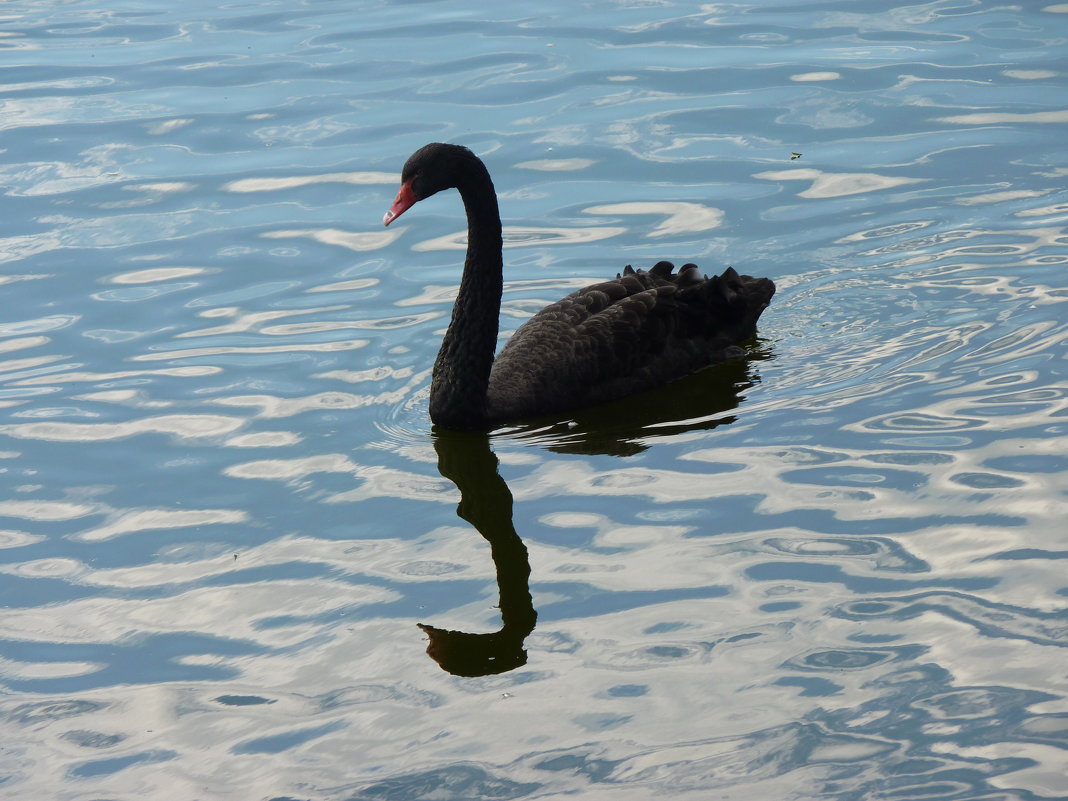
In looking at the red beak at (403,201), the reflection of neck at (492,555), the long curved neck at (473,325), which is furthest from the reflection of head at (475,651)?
the red beak at (403,201)

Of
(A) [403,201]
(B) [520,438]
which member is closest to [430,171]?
(A) [403,201]

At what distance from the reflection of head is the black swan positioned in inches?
81.4

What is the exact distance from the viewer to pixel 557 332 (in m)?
8.03

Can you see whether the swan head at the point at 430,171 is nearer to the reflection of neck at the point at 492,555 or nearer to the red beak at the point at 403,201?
the red beak at the point at 403,201

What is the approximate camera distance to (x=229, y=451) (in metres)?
7.41

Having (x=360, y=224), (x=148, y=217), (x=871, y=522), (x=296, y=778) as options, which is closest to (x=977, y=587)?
(x=871, y=522)

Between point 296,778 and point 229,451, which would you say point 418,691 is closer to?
point 296,778

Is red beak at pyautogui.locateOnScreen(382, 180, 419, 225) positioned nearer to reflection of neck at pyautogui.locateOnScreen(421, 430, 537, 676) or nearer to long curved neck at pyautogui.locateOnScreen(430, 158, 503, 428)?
long curved neck at pyautogui.locateOnScreen(430, 158, 503, 428)

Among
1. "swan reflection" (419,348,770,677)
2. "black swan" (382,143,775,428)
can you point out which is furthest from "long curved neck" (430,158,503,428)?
"swan reflection" (419,348,770,677)

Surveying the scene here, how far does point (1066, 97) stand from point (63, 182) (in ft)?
24.3

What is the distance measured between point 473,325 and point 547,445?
2.64 feet

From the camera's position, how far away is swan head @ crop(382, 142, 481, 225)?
747 cm

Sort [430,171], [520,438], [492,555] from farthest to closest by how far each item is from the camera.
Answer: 1. [430,171]
2. [520,438]
3. [492,555]

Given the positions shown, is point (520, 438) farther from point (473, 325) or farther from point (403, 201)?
point (403, 201)
